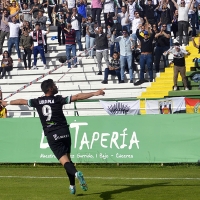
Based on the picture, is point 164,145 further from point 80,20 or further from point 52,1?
point 52,1

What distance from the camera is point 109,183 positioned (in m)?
14.8

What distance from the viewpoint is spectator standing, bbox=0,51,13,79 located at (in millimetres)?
28766

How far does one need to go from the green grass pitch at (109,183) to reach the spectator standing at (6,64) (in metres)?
9.69

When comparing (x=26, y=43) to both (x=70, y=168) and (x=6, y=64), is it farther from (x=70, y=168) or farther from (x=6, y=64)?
(x=70, y=168)

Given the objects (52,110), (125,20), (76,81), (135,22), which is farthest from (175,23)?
(52,110)

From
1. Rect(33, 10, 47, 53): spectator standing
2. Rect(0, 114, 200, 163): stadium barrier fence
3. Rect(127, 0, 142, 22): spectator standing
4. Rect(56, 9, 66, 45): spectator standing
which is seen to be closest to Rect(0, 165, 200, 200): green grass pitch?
Rect(0, 114, 200, 163): stadium barrier fence

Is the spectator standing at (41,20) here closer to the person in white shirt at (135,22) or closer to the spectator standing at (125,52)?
the person in white shirt at (135,22)

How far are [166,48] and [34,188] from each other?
13.1 m

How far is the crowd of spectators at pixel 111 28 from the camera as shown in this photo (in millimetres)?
→ 26281

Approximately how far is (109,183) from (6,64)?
1510 cm

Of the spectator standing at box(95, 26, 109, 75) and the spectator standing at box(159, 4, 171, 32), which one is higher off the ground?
the spectator standing at box(159, 4, 171, 32)

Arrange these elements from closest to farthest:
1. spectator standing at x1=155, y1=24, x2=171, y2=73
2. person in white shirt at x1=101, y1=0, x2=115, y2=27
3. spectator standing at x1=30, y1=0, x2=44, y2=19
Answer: spectator standing at x1=155, y1=24, x2=171, y2=73, person in white shirt at x1=101, y1=0, x2=115, y2=27, spectator standing at x1=30, y1=0, x2=44, y2=19

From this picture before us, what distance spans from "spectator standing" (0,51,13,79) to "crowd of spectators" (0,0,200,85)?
10cm

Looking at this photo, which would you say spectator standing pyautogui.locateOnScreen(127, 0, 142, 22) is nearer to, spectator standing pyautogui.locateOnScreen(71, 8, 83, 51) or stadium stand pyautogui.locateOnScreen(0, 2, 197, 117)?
spectator standing pyautogui.locateOnScreen(71, 8, 83, 51)
